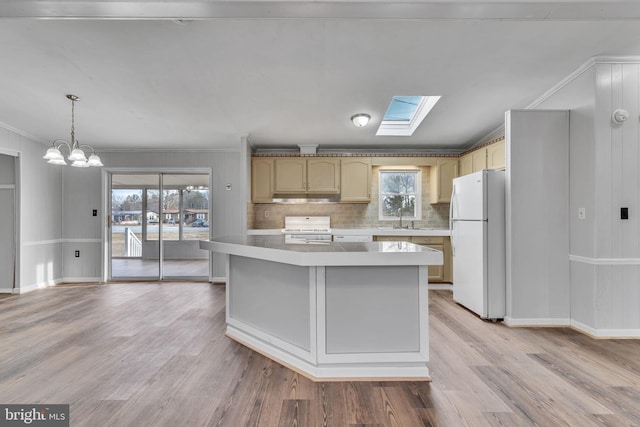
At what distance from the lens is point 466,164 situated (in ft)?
17.0

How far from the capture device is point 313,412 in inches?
71.7

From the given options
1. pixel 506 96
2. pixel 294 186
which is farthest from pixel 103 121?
pixel 506 96

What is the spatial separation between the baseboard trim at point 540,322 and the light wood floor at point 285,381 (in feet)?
0.39

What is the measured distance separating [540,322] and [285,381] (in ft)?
8.86

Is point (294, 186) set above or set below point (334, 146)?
below

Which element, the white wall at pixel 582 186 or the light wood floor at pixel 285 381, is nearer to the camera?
the light wood floor at pixel 285 381

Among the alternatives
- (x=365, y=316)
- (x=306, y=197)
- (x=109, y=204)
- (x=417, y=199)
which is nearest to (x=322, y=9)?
(x=365, y=316)

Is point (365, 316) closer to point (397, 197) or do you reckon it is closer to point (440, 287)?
point (440, 287)

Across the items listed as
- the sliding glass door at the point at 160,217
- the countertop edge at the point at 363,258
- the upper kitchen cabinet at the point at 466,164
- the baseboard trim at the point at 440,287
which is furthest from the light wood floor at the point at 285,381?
the upper kitchen cabinet at the point at 466,164

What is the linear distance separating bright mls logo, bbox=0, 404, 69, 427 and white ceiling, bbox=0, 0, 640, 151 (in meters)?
2.16

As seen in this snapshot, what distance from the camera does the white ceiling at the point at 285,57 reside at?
1606 mm

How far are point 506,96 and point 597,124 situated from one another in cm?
93

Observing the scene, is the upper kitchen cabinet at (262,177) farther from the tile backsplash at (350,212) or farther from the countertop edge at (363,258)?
the countertop edge at (363,258)

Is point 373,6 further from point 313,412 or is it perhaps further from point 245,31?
point 313,412
